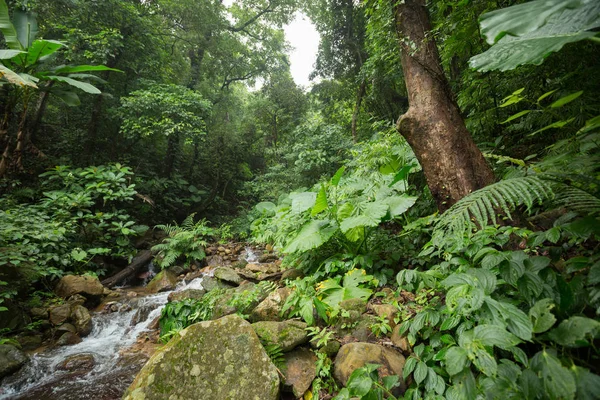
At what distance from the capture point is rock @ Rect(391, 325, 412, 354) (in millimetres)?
1637

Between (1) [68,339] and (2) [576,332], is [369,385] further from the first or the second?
(1) [68,339]

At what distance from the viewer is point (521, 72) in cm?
232

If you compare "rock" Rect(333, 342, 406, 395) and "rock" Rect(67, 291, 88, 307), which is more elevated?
"rock" Rect(333, 342, 406, 395)

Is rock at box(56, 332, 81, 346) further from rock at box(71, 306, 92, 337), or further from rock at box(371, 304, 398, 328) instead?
rock at box(371, 304, 398, 328)

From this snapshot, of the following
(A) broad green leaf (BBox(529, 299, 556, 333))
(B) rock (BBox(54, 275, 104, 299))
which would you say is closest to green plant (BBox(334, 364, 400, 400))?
(A) broad green leaf (BBox(529, 299, 556, 333))

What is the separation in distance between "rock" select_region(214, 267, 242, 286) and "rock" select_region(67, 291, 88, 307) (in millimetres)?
2111

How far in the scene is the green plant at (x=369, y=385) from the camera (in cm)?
127

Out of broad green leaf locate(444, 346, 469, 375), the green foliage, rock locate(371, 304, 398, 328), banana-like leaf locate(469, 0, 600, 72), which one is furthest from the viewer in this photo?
the green foliage

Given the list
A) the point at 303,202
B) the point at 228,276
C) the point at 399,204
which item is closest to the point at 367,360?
the point at 399,204

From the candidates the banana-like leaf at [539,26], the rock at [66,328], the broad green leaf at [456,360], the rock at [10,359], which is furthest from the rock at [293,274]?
the rock at [66,328]

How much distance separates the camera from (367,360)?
5.11 feet

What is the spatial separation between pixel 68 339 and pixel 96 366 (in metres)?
0.85

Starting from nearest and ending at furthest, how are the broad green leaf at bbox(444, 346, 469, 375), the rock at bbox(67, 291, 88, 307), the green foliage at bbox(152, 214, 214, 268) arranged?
the broad green leaf at bbox(444, 346, 469, 375), the rock at bbox(67, 291, 88, 307), the green foliage at bbox(152, 214, 214, 268)

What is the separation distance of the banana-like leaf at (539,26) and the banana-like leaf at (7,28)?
6.15 m
